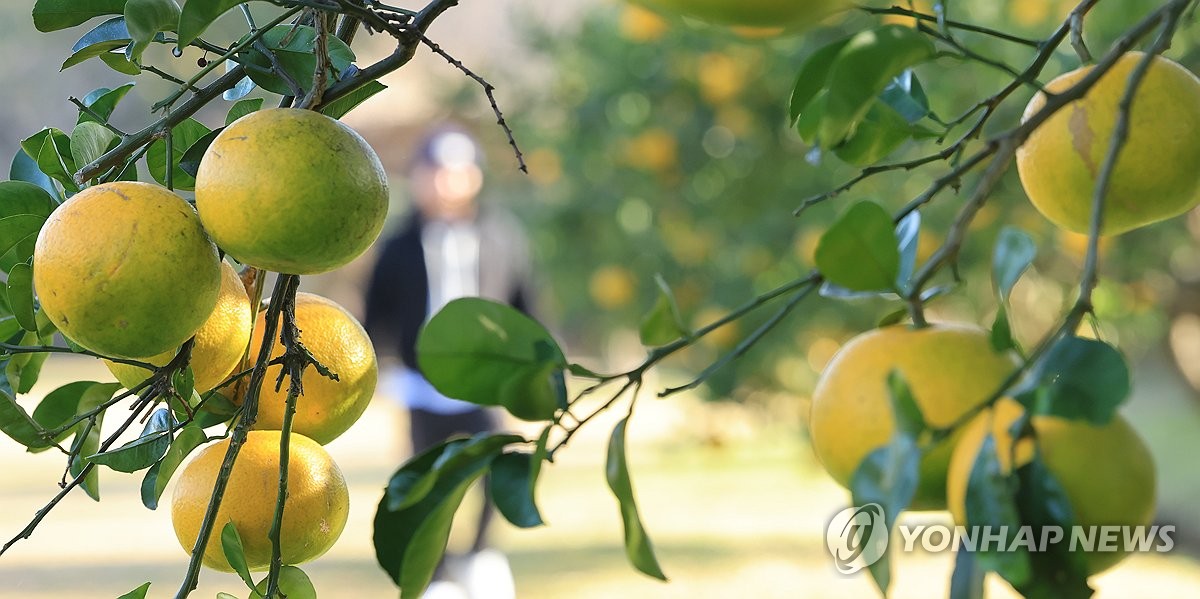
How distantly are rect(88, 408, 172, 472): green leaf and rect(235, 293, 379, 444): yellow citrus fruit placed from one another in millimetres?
43

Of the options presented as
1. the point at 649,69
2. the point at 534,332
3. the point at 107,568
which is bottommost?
the point at 107,568

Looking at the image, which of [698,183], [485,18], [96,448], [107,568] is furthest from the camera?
[485,18]

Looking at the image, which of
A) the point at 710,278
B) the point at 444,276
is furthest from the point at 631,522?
the point at 444,276

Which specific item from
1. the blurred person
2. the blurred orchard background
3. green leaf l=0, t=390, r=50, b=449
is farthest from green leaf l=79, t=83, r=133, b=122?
the blurred person

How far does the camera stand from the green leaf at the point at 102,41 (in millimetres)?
461

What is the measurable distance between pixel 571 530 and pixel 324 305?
3719mm

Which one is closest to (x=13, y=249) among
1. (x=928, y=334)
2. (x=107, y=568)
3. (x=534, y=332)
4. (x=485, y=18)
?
(x=534, y=332)

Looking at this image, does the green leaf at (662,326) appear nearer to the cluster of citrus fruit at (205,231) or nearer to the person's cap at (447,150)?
the cluster of citrus fruit at (205,231)

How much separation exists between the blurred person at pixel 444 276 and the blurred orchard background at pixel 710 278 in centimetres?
18

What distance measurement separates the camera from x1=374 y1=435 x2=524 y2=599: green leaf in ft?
1.15

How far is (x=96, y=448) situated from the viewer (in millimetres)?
501

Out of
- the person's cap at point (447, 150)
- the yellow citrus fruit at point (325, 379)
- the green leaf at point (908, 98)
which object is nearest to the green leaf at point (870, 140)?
the green leaf at point (908, 98)

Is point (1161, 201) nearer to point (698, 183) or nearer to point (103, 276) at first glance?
point (103, 276)

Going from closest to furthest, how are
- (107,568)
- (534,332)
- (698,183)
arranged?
(534,332) < (698,183) < (107,568)
